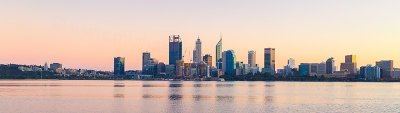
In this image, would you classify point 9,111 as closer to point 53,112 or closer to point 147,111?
point 53,112

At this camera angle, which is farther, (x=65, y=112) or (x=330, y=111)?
(x=330, y=111)

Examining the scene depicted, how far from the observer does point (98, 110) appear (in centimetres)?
6400

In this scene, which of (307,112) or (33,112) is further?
(307,112)

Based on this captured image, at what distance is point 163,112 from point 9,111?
850 inches

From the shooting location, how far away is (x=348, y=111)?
2613 inches

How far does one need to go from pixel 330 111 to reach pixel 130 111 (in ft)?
99.4

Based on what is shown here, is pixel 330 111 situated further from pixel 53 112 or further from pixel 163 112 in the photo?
pixel 53 112

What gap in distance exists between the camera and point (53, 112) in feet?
197

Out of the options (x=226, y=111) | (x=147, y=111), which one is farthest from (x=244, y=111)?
(x=147, y=111)

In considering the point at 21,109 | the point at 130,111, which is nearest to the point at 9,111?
the point at 21,109

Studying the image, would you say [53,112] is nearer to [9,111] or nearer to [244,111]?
[9,111]

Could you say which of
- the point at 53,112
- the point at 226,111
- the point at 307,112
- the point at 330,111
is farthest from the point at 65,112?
the point at 330,111

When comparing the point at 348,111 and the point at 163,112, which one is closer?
the point at 163,112

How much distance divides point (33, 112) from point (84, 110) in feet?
23.3
